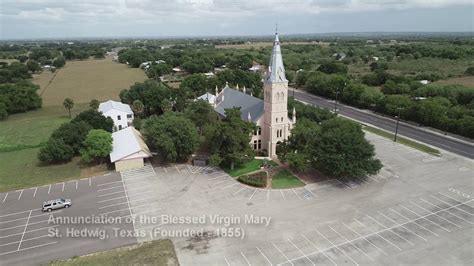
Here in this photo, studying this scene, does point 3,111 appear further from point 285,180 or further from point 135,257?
point 285,180

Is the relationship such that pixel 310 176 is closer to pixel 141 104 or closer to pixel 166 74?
pixel 141 104

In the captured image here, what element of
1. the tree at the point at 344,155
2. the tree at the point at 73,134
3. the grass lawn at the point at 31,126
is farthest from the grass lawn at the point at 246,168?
the grass lawn at the point at 31,126

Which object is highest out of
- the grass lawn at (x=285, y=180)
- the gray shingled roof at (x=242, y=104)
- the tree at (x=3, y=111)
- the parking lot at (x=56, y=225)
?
the gray shingled roof at (x=242, y=104)

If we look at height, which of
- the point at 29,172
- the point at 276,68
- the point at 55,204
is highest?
the point at 276,68

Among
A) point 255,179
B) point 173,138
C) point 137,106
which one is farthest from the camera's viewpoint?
point 137,106

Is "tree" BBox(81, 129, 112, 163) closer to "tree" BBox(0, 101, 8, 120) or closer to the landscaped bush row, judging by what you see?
the landscaped bush row

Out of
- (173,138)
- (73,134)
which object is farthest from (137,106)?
(173,138)

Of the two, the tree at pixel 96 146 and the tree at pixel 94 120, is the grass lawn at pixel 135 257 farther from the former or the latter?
the tree at pixel 94 120
